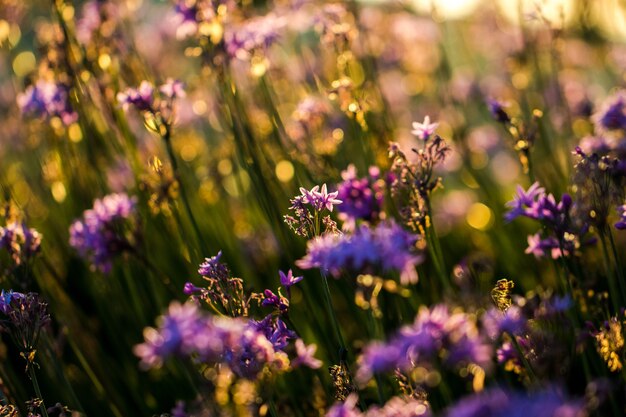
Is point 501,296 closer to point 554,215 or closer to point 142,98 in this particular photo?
point 554,215

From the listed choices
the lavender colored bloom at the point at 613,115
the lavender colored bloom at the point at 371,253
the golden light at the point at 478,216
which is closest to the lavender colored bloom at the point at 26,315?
the lavender colored bloom at the point at 371,253

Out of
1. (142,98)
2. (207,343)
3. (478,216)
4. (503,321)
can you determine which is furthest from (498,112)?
(478,216)

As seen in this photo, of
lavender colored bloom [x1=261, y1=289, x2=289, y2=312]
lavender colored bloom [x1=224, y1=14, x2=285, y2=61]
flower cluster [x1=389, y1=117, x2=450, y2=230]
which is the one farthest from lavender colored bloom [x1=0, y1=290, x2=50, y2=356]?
lavender colored bloom [x1=224, y1=14, x2=285, y2=61]

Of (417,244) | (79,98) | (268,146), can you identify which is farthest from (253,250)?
(417,244)

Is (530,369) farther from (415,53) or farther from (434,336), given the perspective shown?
(415,53)

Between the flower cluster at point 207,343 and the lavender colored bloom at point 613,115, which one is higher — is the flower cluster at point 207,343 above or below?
below

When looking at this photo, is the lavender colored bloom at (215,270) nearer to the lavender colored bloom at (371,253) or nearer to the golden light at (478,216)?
the lavender colored bloom at (371,253)

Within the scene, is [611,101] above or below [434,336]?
above
